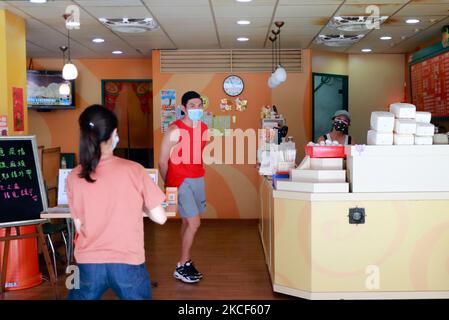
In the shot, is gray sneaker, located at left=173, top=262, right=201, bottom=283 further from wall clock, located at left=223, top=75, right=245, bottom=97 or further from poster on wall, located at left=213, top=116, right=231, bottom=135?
wall clock, located at left=223, top=75, right=245, bottom=97

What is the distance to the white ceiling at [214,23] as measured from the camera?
5371 millimetres

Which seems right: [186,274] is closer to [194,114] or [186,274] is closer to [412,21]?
[194,114]

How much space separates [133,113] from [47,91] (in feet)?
6.49

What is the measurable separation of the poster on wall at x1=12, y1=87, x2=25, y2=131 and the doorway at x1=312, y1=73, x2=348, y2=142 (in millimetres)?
4674

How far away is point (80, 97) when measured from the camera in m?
9.31

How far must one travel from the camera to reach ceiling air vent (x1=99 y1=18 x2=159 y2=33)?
6.07 meters

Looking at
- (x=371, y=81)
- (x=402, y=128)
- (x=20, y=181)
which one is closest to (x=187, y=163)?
(x=20, y=181)

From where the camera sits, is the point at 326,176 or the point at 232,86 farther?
the point at 232,86

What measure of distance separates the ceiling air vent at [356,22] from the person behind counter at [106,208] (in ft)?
13.9

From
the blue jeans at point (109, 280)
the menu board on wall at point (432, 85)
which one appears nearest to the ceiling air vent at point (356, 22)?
the menu board on wall at point (432, 85)
